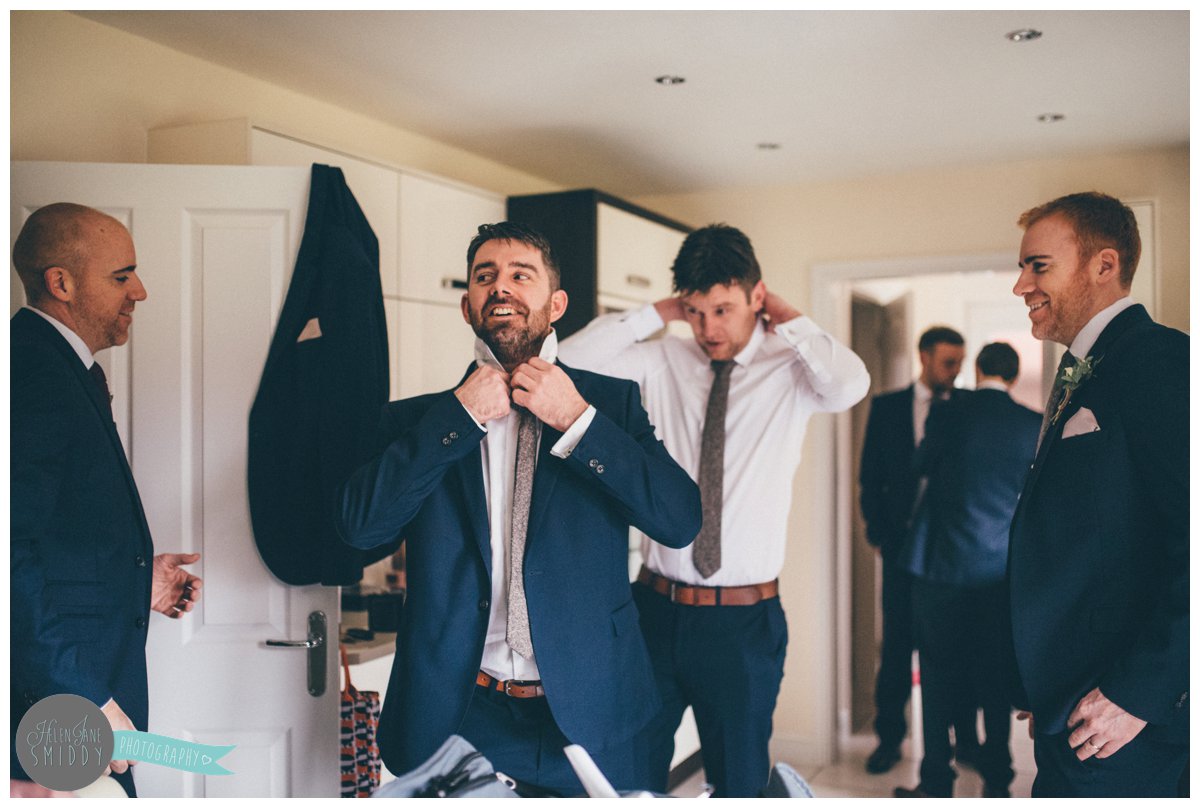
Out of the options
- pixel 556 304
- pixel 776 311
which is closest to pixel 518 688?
pixel 556 304

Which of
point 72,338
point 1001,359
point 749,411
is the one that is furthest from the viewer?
point 1001,359

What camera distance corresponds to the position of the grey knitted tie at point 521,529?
1.69m

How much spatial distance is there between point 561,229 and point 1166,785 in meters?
2.22

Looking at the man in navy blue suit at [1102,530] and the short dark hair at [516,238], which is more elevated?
the short dark hair at [516,238]

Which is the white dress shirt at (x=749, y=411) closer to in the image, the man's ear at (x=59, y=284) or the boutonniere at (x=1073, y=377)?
the boutonniere at (x=1073, y=377)

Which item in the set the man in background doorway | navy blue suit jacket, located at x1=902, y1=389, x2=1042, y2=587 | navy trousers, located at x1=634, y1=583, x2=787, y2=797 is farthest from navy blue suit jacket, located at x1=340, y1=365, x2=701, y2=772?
the man in background doorway

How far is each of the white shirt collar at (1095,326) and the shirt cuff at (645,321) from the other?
0.88 meters

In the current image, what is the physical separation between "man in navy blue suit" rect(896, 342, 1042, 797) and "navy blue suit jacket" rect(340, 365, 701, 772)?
1699 millimetres

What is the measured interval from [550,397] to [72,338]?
37.6 inches

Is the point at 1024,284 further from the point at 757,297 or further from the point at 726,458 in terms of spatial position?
the point at 726,458

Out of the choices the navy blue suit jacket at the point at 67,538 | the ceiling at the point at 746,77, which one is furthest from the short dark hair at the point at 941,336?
the navy blue suit jacket at the point at 67,538

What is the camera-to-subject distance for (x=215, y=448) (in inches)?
84.1

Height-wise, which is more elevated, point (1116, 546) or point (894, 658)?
point (1116, 546)

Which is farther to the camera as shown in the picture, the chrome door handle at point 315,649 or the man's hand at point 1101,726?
the chrome door handle at point 315,649
